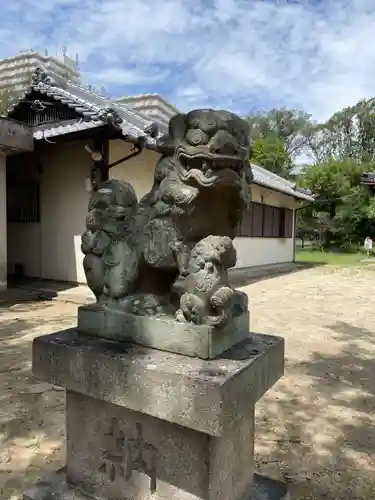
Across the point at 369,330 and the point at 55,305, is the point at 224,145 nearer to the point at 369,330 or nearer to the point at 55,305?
the point at 369,330

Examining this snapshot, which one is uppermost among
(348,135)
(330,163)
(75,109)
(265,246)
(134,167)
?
(348,135)

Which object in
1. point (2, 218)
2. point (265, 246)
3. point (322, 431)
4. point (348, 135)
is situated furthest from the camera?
point (348, 135)

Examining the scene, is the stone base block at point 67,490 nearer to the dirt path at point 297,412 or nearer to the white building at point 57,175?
the dirt path at point 297,412

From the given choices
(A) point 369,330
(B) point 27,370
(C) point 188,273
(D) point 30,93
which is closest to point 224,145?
(C) point 188,273

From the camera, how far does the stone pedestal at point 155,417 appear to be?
1.46 meters

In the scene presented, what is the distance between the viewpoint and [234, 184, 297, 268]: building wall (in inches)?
552

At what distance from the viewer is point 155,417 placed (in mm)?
1600

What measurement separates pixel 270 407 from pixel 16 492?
2.06 metres

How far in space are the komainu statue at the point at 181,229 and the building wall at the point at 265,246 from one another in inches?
432

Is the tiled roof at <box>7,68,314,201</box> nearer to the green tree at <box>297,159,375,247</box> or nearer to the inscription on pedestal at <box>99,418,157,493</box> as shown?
the inscription on pedestal at <box>99,418,157,493</box>

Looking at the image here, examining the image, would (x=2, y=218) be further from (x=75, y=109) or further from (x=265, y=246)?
(x=265, y=246)

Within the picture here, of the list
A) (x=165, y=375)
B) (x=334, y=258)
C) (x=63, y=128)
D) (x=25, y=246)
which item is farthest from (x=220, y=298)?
(x=334, y=258)

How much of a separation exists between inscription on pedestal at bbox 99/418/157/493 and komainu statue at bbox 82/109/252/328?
52cm

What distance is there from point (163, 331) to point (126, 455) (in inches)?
21.8
